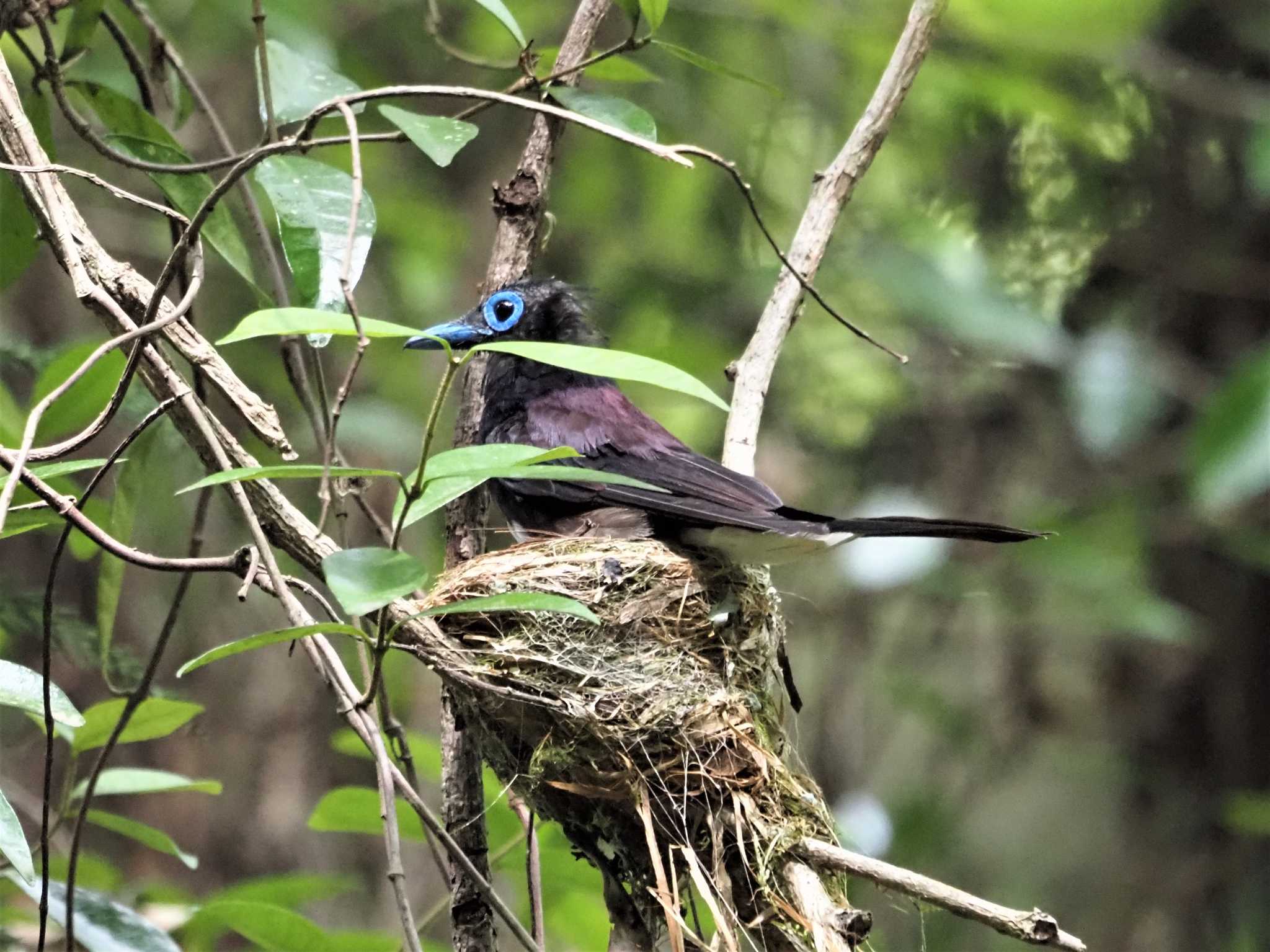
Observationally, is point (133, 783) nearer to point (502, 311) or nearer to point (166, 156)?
point (166, 156)

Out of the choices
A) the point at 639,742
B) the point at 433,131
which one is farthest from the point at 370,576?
the point at 639,742

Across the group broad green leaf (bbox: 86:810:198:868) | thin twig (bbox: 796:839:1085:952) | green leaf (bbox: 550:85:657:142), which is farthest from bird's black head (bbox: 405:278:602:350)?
thin twig (bbox: 796:839:1085:952)

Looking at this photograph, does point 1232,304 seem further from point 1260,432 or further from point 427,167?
point 427,167

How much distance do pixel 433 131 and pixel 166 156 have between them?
739 millimetres

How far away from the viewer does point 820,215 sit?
3.14 metres

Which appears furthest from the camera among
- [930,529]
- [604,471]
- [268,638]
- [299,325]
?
[604,471]

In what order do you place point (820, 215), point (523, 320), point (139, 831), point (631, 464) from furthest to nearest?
1. point (523, 320)
2. point (631, 464)
3. point (820, 215)
4. point (139, 831)

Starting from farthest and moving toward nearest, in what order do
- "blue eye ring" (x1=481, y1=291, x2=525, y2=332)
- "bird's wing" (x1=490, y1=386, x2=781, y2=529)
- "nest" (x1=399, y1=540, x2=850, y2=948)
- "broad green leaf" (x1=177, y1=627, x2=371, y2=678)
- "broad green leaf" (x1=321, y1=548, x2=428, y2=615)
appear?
"blue eye ring" (x1=481, y1=291, x2=525, y2=332) < "bird's wing" (x1=490, y1=386, x2=781, y2=529) < "nest" (x1=399, y1=540, x2=850, y2=948) < "broad green leaf" (x1=177, y1=627, x2=371, y2=678) < "broad green leaf" (x1=321, y1=548, x2=428, y2=615)

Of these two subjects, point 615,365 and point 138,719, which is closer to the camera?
point 615,365

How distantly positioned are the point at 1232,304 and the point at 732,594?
402 centimetres

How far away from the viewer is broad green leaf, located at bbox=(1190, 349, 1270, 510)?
430 cm

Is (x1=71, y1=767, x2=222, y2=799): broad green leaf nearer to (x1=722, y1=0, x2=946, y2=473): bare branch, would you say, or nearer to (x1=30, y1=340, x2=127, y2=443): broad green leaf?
(x1=30, y1=340, x2=127, y2=443): broad green leaf

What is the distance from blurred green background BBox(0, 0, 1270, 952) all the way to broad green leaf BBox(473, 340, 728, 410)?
331cm

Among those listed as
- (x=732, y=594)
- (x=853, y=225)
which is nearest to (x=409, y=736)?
(x=732, y=594)
